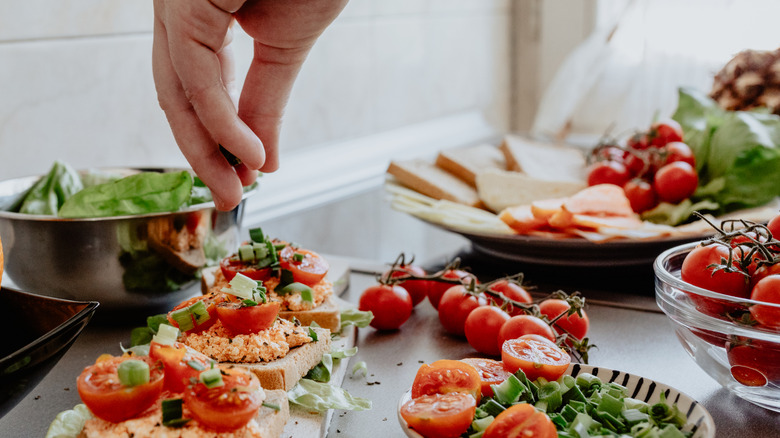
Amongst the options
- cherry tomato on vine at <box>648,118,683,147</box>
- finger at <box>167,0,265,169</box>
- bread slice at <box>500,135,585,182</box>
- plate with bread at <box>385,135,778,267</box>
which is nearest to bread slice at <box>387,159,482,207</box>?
plate with bread at <box>385,135,778,267</box>

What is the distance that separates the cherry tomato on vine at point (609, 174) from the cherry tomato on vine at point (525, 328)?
0.78 metres

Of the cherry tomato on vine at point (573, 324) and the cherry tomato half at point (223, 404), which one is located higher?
the cherry tomato half at point (223, 404)

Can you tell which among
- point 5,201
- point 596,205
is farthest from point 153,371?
point 596,205

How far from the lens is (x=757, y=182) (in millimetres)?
1526

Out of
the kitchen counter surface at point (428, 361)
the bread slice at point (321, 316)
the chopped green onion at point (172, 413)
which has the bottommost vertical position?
Answer: the kitchen counter surface at point (428, 361)

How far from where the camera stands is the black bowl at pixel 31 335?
0.72 meters

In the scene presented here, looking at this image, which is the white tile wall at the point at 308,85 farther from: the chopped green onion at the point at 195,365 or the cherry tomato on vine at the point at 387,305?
the chopped green onion at the point at 195,365

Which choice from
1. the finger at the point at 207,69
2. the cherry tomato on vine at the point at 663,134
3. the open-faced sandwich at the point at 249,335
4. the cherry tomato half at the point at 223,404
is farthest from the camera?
the cherry tomato on vine at the point at 663,134

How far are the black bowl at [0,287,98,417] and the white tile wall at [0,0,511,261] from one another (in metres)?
0.58

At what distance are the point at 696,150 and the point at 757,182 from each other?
0.22 m

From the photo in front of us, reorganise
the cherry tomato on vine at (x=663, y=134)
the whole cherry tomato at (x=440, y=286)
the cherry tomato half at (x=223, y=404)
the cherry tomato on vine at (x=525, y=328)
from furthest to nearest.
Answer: the cherry tomato on vine at (x=663, y=134) → the whole cherry tomato at (x=440, y=286) → the cherry tomato on vine at (x=525, y=328) → the cherry tomato half at (x=223, y=404)

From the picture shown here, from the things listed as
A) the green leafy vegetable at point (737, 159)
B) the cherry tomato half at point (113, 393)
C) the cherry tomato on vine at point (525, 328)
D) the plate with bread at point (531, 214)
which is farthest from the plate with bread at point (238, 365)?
the green leafy vegetable at point (737, 159)

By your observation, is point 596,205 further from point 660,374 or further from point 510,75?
point 510,75

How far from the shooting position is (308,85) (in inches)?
82.3
